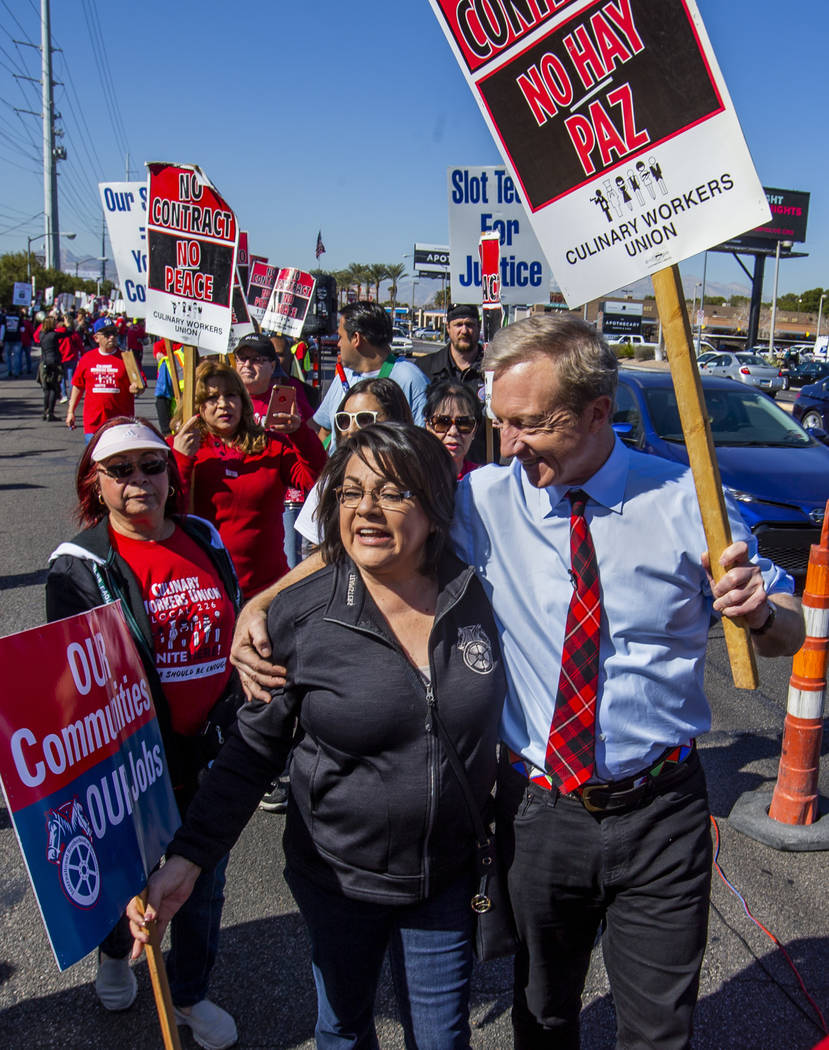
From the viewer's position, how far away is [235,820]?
6.95 ft

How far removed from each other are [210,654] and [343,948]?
0.99m

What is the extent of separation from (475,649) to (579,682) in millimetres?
242

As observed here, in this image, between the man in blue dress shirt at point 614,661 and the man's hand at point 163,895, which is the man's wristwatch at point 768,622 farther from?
the man's hand at point 163,895

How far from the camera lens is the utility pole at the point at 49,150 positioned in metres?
38.4

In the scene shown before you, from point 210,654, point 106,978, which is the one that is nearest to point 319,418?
point 210,654

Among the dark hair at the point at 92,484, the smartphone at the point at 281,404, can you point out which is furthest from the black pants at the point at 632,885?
the smartphone at the point at 281,404

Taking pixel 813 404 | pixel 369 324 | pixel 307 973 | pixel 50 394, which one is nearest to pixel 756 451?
pixel 369 324

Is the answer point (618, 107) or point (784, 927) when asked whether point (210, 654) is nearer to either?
point (618, 107)

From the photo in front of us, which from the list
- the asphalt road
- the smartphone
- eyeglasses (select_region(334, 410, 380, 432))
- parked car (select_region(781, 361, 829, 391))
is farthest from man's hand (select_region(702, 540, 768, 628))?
parked car (select_region(781, 361, 829, 391))

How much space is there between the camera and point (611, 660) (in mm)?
2047

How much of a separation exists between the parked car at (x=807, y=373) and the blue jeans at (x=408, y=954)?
29.9 m

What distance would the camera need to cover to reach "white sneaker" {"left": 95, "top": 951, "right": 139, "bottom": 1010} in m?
2.88

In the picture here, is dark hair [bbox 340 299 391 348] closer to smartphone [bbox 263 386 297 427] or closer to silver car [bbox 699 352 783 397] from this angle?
smartphone [bbox 263 386 297 427]

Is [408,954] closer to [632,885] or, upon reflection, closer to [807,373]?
[632,885]
